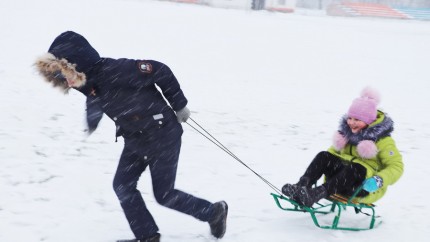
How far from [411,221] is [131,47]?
1231cm

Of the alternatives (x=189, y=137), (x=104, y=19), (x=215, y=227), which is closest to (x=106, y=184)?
(x=215, y=227)

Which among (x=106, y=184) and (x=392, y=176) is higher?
(x=392, y=176)

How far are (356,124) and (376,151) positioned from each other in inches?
12.6

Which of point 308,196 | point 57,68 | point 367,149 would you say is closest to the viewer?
point 57,68

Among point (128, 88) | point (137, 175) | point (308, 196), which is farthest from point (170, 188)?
point (308, 196)

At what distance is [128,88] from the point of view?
11.0 feet

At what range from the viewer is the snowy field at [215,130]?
425cm

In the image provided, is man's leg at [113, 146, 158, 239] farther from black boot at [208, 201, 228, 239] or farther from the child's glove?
the child's glove

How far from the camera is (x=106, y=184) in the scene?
5.09m

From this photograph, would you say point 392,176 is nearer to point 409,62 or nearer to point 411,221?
point 411,221

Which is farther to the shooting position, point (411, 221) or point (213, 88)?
point (213, 88)

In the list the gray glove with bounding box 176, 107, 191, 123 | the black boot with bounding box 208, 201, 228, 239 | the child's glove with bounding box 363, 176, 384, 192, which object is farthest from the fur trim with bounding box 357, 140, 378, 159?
the gray glove with bounding box 176, 107, 191, 123

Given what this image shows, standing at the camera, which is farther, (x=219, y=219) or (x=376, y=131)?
(x=376, y=131)

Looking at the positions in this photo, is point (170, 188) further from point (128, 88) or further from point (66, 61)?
point (66, 61)
